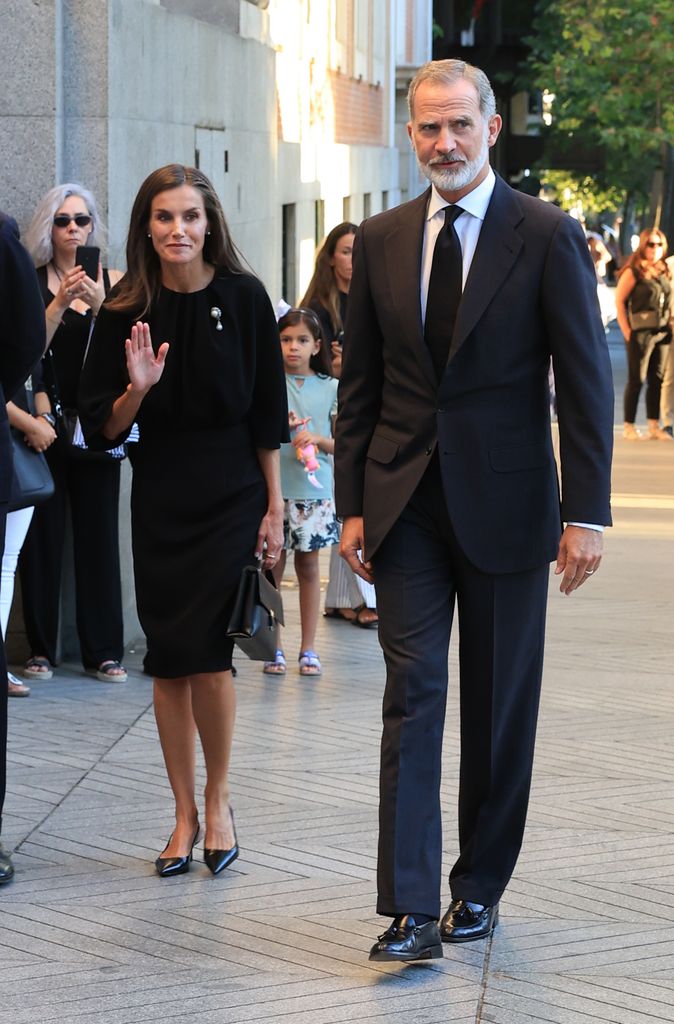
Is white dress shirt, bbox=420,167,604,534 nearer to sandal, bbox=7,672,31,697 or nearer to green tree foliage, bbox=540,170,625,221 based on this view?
sandal, bbox=7,672,31,697

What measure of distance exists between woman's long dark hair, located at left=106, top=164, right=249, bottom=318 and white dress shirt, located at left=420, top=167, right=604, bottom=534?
0.90 meters

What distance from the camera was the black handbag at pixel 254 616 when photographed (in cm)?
538

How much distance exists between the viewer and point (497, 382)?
465 cm

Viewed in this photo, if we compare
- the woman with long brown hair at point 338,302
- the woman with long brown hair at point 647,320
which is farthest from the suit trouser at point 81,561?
the woman with long brown hair at point 647,320

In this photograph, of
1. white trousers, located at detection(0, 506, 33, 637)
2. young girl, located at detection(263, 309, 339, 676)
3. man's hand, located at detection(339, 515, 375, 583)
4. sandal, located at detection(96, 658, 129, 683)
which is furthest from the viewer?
young girl, located at detection(263, 309, 339, 676)

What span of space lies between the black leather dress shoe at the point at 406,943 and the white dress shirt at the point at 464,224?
105 cm

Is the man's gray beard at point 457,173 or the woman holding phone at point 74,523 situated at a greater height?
the man's gray beard at point 457,173

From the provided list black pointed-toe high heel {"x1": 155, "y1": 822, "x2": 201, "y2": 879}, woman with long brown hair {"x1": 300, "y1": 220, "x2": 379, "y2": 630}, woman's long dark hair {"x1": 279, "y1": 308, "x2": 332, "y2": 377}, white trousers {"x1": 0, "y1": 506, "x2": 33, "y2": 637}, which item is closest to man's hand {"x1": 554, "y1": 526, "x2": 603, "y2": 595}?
black pointed-toe high heel {"x1": 155, "y1": 822, "x2": 201, "y2": 879}

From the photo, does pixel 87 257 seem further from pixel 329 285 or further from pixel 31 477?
pixel 329 285

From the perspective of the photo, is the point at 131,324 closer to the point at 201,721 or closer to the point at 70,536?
the point at 201,721

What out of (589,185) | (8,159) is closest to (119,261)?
(8,159)

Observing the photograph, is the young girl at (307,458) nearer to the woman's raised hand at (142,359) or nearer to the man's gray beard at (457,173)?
the woman's raised hand at (142,359)

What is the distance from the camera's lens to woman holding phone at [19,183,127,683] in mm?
7941

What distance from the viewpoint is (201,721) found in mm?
5520
